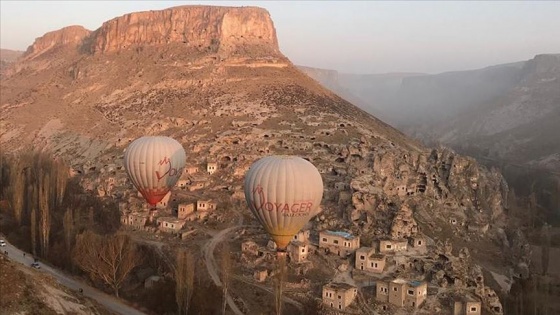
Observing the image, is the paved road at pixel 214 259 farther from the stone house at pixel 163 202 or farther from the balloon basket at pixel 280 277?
the stone house at pixel 163 202

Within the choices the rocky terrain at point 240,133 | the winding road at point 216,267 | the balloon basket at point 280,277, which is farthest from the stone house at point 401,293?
the balloon basket at point 280,277

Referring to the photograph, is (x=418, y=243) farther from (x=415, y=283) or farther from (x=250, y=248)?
(x=250, y=248)

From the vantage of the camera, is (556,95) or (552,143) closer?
(552,143)

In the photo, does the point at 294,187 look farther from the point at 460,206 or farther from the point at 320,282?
the point at 460,206

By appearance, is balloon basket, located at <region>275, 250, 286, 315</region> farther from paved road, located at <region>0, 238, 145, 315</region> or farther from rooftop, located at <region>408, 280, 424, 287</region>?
rooftop, located at <region>408, 280, 424, 287</region>

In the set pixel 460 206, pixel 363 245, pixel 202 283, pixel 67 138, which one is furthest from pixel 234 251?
pixel 67 138

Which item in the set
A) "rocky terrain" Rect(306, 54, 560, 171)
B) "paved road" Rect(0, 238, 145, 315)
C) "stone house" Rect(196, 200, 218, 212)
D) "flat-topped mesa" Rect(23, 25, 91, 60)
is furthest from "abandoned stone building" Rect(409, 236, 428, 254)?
"flat-topped mesa" Rect(23, 25, 91, 60)
